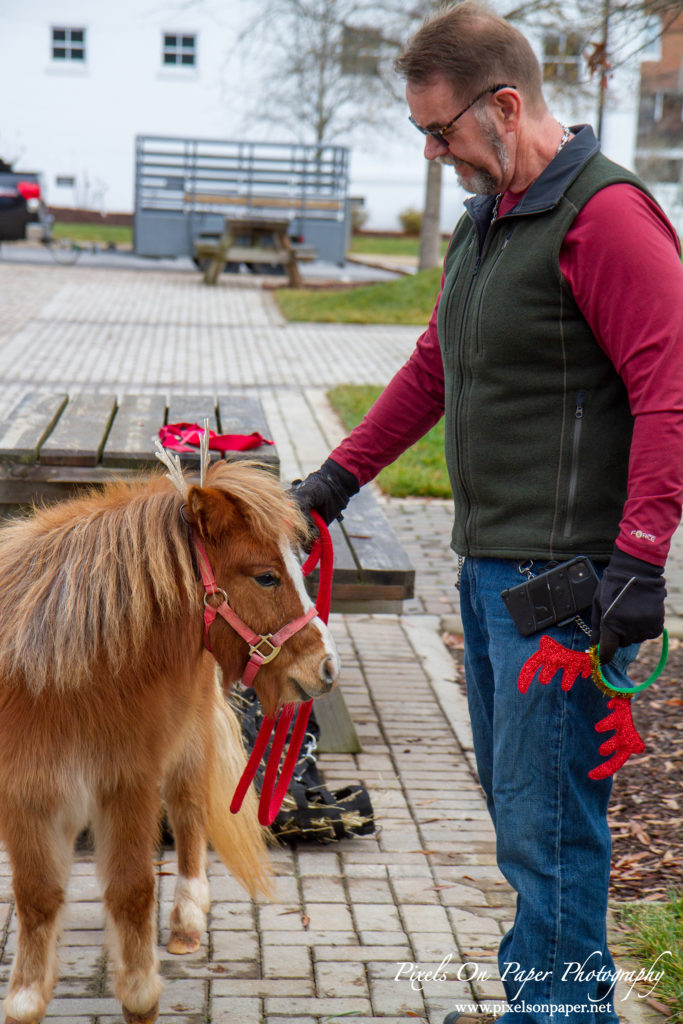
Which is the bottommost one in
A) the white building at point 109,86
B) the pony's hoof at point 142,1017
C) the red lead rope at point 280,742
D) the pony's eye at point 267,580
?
the pony's hoof at point 142,1017

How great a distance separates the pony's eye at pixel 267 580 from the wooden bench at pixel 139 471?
1.31m

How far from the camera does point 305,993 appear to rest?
9.62ft

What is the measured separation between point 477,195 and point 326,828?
2.25 metres

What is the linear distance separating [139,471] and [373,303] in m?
14.6

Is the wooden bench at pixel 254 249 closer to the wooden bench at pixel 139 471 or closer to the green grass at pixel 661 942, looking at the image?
the wooden bench at pixel 139 471

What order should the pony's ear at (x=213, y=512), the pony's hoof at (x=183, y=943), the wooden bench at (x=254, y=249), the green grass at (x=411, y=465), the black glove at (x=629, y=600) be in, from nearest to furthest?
the black glove at (x=629, y=600) < the pony's ear at (x=213, y=512) < the pony's hoof at (x=183, y=943) < the green grass at (x=411, y=465) < the wooden bench at (x=254, y=249)

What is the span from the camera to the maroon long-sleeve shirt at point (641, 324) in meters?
2.09

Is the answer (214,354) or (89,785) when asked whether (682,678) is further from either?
(214,354)

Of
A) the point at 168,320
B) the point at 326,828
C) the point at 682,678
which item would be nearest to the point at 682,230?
the point at 168,320

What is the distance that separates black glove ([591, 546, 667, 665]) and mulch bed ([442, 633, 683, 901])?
1.70m

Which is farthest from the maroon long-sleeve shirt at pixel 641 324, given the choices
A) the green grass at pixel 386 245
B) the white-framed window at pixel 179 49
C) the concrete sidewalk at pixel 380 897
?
the white-framed window at pixel 179 49

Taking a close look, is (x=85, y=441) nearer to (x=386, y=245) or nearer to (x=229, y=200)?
(x=229, y=200)

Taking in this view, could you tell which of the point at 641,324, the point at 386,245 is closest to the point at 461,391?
the point at 641,324

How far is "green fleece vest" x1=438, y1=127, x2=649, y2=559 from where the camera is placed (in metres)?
2.25
